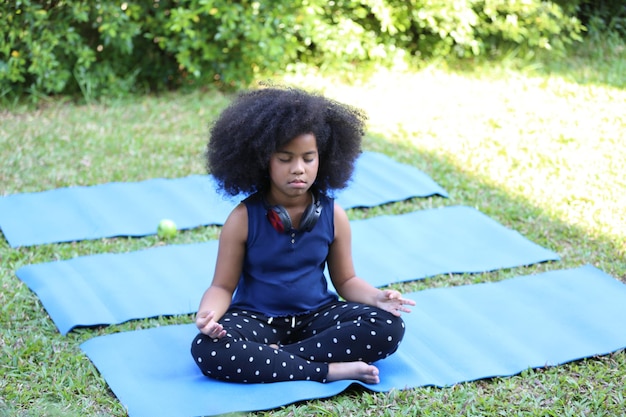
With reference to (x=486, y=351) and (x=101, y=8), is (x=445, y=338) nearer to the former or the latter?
(x=486, y=351)

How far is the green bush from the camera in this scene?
6684 mm

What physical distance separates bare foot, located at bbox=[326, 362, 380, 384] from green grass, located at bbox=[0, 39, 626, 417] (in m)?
0.05

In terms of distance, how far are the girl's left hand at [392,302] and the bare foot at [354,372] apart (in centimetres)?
22

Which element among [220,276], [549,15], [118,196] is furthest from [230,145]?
[549,15]

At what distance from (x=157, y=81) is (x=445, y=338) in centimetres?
454

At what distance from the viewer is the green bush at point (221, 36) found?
263 inches

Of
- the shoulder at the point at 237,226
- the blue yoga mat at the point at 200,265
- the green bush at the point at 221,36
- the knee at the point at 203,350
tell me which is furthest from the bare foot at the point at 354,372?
the green bush at the point at 221,36

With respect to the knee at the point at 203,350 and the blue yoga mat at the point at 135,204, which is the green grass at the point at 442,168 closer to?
the blue yoga mat at the point at 135,204

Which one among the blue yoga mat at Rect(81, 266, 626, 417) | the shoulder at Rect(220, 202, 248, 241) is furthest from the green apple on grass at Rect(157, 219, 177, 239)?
the shoulder at Rect(220, 202, 248, 241)

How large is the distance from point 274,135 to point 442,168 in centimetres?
278

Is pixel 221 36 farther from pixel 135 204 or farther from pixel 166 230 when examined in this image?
pixel 166 230

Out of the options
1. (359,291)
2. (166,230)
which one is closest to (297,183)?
(359,291)

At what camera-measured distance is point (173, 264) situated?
→ 429 cm

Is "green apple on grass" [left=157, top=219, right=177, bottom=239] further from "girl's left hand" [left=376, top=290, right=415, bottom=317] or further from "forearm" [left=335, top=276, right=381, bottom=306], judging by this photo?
"girl's left hand" [left=376, top=290, right=415, bottom=317]
